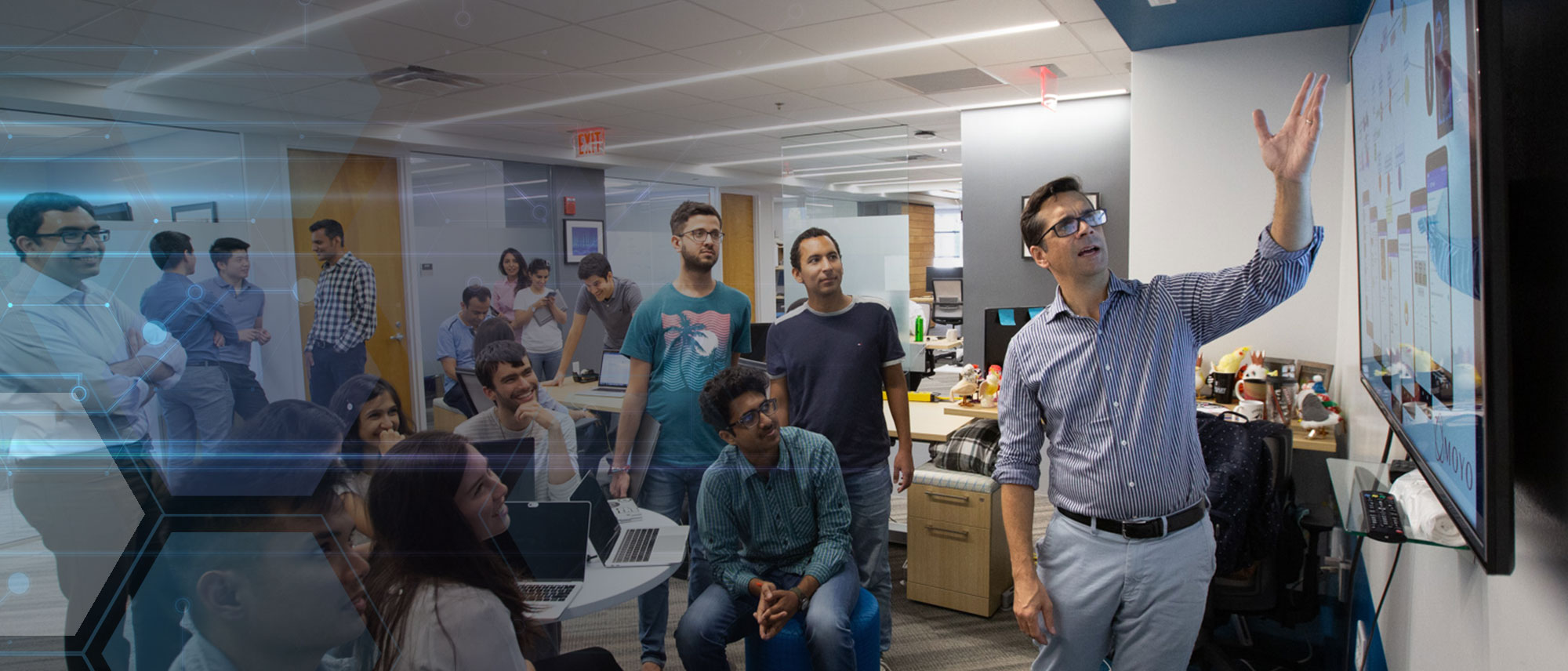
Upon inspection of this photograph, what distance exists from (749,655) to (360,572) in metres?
1.20

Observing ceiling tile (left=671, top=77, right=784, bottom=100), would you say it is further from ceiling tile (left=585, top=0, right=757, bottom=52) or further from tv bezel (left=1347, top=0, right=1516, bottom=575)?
tv bezel (left=1347, top=0, right=1516, bottom=575)

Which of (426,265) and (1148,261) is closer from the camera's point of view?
(426,265)

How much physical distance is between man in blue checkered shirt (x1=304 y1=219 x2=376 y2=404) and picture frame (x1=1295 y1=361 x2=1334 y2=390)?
10.4ft

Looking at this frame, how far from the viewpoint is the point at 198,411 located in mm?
441

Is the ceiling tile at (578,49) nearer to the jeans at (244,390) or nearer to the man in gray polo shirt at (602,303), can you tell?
the man in gray polo shirt at (602,303)

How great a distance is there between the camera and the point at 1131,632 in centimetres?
123

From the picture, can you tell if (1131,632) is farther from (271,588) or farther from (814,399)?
(271,588)

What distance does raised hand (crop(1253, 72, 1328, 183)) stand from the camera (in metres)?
0.92

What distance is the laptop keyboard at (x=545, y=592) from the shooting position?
623 millimetres

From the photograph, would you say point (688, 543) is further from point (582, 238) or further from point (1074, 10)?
point (1074, 10)

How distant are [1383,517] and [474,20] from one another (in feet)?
4.00

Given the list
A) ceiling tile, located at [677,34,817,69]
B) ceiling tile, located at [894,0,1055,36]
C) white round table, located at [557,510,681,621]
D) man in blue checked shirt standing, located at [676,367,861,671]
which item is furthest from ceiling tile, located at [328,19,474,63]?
ceiling tile, located at [894,0,1055,36]

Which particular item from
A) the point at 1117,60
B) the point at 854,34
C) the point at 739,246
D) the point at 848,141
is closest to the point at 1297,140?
the point at 739,246

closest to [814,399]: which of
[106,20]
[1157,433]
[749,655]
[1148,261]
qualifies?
[749,655]
